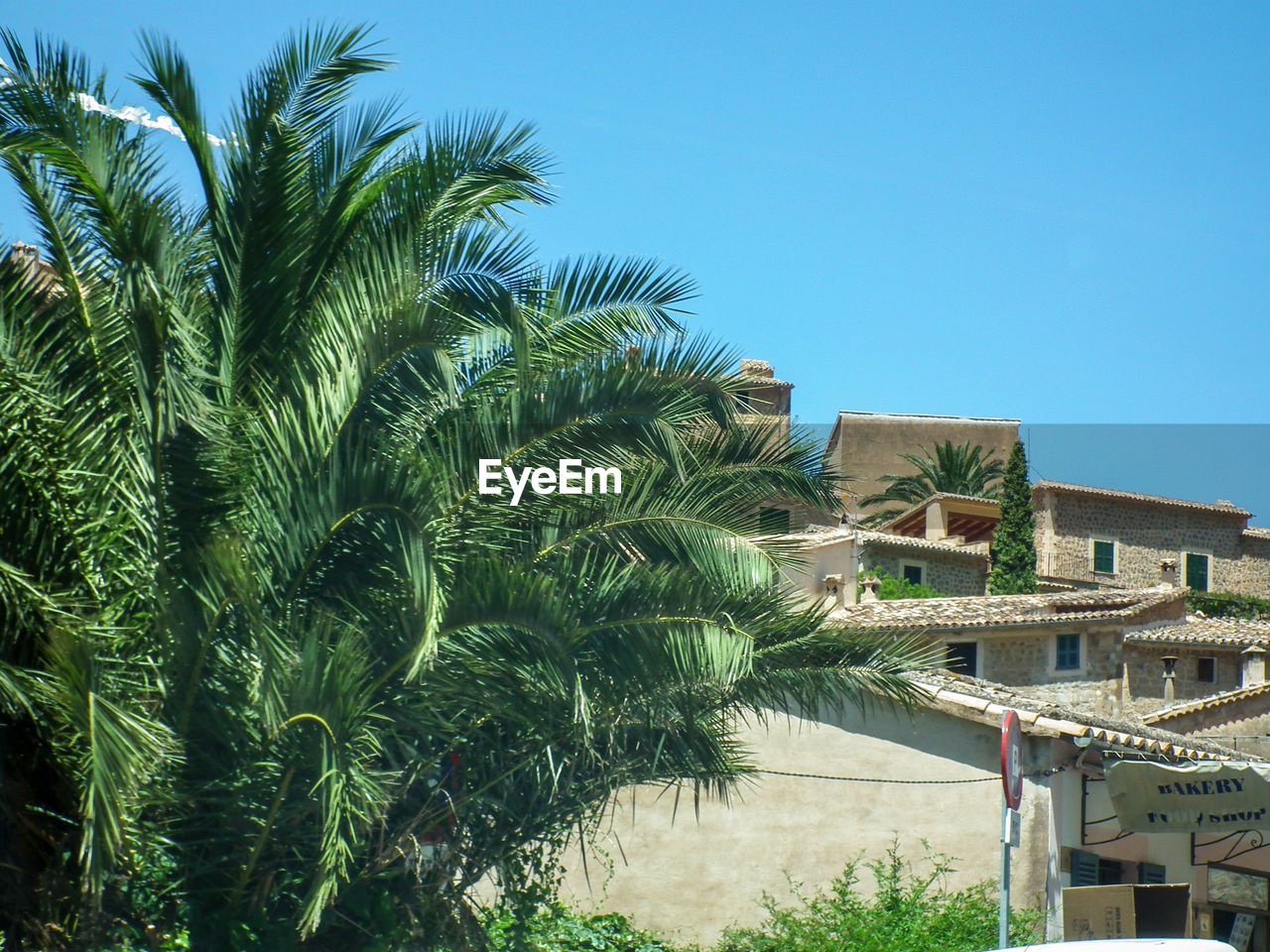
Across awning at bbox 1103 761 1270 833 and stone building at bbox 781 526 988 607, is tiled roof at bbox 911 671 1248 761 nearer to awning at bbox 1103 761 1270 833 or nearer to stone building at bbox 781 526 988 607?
awning at bbox 1103 761 1270 833

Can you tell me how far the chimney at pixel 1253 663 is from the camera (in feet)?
98.5

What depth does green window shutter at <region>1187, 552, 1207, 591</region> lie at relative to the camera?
44219 mm

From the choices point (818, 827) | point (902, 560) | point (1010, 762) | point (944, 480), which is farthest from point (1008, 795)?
point (944, 480)

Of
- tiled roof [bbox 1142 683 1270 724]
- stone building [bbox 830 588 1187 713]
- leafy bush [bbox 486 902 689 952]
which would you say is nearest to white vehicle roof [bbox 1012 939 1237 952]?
leafy bush [bbox 486 902 689 952]

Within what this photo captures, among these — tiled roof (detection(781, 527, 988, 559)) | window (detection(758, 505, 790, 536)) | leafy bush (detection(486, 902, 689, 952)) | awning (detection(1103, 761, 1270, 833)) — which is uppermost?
tiled roof (detection(781, 527, 988, 559))

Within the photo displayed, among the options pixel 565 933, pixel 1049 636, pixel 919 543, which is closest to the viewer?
pixel 565 933

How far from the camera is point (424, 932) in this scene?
855cm

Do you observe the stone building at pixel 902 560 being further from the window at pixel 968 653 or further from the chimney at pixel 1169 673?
the chimney at pixel 1169 673

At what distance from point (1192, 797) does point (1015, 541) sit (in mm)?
26980

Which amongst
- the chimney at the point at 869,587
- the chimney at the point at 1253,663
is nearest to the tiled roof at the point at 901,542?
the chimney at the point at 869,587

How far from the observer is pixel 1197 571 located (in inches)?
1751

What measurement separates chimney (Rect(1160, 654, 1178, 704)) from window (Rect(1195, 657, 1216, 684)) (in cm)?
73

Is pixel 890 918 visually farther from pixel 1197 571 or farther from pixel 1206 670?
pixel 1197 571

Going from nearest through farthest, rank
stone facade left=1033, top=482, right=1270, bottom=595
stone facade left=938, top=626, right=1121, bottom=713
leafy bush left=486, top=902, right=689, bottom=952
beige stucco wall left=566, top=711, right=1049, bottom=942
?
leafy bush left=486, top=902, right=689, bottom=952 → beige stucco wall left=566, top=711, right=1049, bottom=942 → stone facade left=938, top=626, right=1121, bottom=713 → stone facade left=1033, top=482, right=1270, bottom=595
